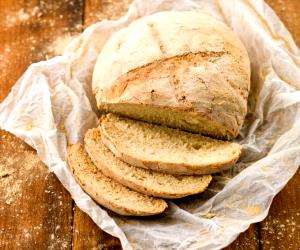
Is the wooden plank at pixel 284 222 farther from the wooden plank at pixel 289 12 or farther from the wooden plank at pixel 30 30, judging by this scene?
the wooden plank at pixel 30 30

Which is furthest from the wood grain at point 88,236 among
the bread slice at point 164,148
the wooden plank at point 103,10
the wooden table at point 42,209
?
the wooden plank at point 103,10

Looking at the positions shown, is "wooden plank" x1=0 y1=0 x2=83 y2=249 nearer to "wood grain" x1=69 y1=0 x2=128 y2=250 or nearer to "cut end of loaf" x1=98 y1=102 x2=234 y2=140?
"wood grain" x1=69 y1=0 x2=128 y2=250

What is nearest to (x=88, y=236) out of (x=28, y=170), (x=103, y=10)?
(x=28, y=170)

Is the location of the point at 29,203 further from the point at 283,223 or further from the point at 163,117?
the point at 283,223

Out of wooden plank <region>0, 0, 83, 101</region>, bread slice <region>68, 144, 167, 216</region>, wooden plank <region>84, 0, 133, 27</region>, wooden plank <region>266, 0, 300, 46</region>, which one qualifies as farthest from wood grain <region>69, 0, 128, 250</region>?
wooden plank <region>266, 0, 300, 46</region>

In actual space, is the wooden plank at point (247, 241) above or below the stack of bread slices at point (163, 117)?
below

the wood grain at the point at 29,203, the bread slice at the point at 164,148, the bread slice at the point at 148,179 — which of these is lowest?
the wood grain at the point at 29,203

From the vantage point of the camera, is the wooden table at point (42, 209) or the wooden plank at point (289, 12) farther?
the wooden plank at point (289, 12)
